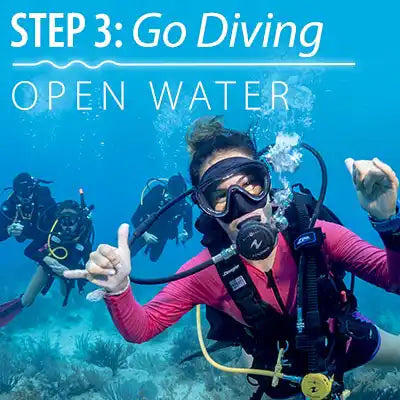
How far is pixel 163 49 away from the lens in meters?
46.0

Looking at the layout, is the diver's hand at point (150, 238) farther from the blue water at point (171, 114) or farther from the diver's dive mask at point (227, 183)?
the blue water at point (171, 114)

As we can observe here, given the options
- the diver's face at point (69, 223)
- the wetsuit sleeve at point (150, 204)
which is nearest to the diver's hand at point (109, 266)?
the diver's face at point (69, 223)

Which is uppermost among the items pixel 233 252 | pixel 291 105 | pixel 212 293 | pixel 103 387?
pixel 291 105

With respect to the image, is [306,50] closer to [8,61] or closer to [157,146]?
[8,61]

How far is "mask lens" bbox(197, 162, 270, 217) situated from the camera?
3492mm

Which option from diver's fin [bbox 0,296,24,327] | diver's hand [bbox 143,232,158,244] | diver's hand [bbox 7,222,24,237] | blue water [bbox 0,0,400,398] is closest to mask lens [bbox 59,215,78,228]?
diver's hand [bbox 7,222,24,237]

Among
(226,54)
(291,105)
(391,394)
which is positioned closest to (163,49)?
(226,54)

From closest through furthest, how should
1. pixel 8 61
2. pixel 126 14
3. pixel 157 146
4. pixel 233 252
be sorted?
pixel 233 252, pixel 126 14, pixel 8 61, pixel 157 146

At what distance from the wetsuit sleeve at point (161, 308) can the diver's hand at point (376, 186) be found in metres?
1.53

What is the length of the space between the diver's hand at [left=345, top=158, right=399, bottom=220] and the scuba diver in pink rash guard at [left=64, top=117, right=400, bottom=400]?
1cm

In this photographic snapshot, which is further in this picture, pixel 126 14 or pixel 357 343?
pixel 126 14

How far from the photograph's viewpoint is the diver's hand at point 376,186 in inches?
100

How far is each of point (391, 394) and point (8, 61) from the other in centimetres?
5778

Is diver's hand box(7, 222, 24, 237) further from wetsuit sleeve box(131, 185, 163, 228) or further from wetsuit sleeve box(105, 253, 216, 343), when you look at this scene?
wetsuit sleeve box(105, 253, 216, 343)
